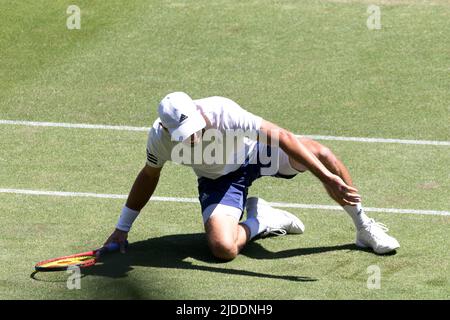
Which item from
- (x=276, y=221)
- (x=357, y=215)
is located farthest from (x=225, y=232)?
(x=357, y=215)

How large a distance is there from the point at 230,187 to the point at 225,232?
0.55 metres

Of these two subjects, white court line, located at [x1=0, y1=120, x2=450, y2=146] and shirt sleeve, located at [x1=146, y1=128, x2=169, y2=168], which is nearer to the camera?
shirt sleeve, located at [x1=146, y1=128, x2=169, y2=168]

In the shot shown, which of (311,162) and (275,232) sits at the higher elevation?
(311,162)

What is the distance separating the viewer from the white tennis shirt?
373 inches

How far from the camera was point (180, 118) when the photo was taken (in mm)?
9188

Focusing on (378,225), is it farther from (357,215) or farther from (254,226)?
(254,226)

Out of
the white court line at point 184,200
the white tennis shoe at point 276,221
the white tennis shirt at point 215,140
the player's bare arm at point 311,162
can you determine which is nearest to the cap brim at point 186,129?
the white tennis shirt at point 215,140

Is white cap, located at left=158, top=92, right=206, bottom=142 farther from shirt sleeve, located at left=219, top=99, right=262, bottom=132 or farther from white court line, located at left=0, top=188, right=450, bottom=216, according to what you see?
white court line, located at left=0, top=188, right=450, bottom=216

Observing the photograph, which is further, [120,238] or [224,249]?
[120,238]

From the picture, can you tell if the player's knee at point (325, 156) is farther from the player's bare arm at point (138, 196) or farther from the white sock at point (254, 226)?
the player's bare arm at point (138, 196)

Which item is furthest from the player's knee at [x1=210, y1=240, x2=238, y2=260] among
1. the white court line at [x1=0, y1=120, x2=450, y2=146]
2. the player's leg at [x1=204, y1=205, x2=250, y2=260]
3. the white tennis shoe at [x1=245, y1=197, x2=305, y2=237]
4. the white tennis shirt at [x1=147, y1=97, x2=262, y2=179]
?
the white court line at [x1=0, y1=120, x2=450, y2=146]

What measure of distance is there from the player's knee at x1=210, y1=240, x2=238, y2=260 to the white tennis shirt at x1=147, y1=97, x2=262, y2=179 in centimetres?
73

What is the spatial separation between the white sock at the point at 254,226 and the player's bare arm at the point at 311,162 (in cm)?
103
